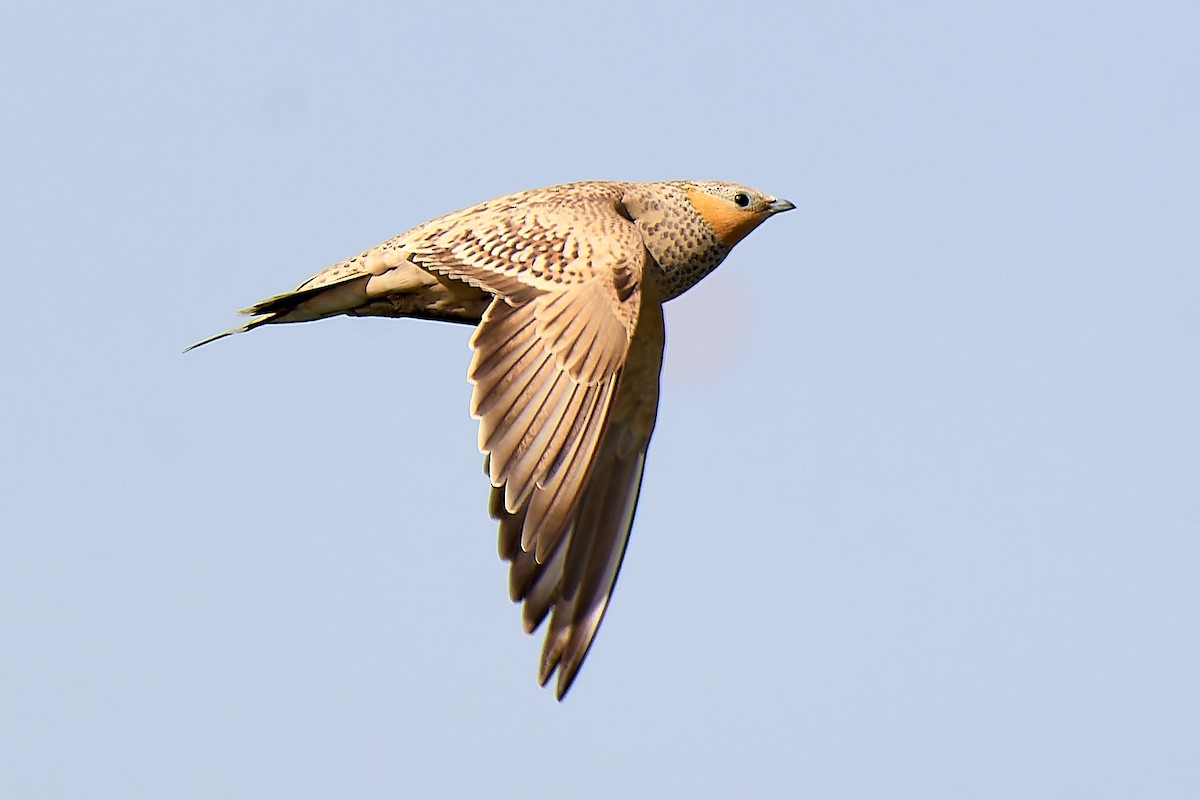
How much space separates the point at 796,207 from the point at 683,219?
940 millimetres

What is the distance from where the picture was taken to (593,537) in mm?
14641

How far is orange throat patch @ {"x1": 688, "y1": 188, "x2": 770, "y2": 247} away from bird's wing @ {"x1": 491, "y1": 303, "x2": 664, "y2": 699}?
70cm

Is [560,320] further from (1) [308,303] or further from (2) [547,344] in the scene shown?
(1) [308,303]

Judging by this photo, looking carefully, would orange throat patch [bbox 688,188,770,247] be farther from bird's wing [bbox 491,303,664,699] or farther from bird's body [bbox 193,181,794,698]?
bird's wing [bbox 491,303,664,699]

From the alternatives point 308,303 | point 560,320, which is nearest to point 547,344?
point 560,320

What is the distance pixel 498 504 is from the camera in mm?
13477

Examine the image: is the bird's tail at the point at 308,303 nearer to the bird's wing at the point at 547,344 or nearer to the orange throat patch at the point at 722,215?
the bird's wing at the point at 547,344

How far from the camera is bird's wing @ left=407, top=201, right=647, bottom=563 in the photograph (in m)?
11.9

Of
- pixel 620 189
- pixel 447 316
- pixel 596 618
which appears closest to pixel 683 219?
pixel 620 189

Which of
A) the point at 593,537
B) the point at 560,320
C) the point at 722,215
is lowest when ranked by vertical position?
the point at 593,537

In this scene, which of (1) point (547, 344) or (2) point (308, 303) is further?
(2) point (308, 303)

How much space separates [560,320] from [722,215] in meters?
2.68

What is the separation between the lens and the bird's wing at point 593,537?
45.8ft

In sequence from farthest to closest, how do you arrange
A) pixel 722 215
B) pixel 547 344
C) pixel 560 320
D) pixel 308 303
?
1. pixel 722 215
2. pixel 308 303
3. pixel 560 320
4. pixel 547 344
